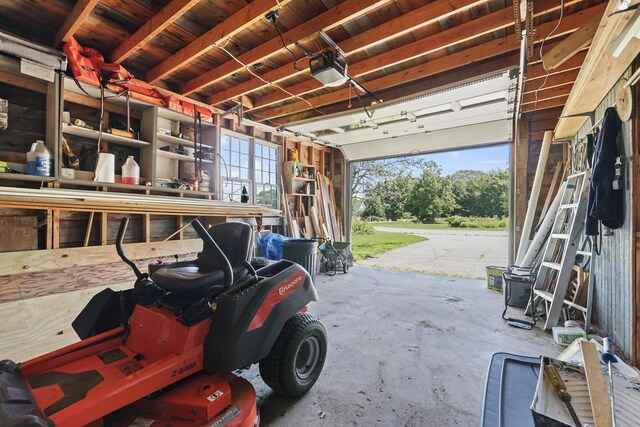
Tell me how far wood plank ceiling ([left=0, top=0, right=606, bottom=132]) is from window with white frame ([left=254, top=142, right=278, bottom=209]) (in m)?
1.70

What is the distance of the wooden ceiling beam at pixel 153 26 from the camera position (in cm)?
223

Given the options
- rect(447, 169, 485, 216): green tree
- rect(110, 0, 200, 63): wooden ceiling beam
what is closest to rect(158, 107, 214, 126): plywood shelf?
rect(110, 0, 200, 63): wooden ceiling beam

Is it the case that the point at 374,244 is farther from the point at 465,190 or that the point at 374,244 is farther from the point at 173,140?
the point at 173,140

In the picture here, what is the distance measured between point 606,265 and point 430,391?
89.6 inches

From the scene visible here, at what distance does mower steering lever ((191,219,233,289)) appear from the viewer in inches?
55.4

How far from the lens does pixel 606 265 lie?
271cm

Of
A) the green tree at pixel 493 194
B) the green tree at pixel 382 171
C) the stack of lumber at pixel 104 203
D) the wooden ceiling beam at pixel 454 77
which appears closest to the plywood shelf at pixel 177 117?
the stack of lumber at pixel 104 203

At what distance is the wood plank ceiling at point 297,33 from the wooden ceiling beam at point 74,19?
0.03 ft

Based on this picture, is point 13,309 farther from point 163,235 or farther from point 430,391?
point 430,391

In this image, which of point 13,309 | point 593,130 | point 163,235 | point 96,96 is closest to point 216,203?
point 163,235

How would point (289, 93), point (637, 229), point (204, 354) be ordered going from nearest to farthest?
point (204, 354) < point (637, 229) < point (289, 93)

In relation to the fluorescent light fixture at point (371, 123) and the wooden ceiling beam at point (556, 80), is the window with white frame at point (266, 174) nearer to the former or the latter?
the fluorescent light fixture at point (371, 123)

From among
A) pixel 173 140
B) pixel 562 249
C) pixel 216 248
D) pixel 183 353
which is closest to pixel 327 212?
pixel 173 140

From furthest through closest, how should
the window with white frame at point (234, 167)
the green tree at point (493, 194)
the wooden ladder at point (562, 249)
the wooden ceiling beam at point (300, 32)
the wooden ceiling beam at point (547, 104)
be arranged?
the green tree at point (493, 194)
the window with white frame at point (234, 167)
the wooden ceiling beam at point (547, 104)
the wooden ladder at point (562, 249)
the wooden ceiling beam at point (300, 32)
